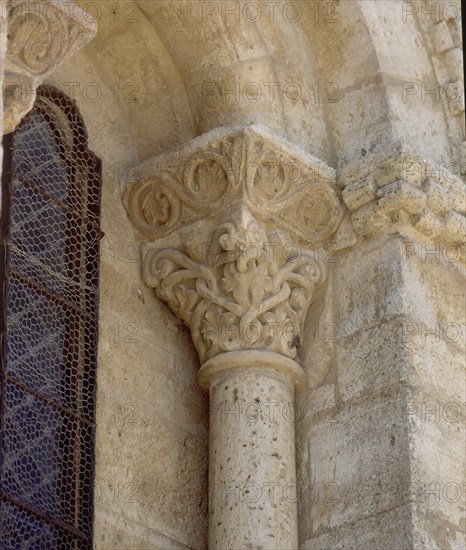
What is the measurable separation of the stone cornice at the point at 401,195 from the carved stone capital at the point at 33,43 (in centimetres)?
136

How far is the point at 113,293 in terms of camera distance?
6.12 m

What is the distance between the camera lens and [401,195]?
607 centimetres

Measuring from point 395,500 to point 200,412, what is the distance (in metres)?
0.90

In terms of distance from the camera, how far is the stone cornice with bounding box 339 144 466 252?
20.0ft

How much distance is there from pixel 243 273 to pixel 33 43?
4.60 feet

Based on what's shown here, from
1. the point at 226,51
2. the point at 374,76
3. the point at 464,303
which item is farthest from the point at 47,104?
the point at 464,303

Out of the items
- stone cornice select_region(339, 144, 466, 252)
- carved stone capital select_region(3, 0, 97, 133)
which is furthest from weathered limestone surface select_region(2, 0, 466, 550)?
carved stone capital select_region(3, 0, 97, 133)

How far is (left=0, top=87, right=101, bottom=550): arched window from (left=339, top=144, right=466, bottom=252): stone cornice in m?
0.91

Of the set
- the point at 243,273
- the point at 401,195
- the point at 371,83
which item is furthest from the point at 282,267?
the point at 371,83

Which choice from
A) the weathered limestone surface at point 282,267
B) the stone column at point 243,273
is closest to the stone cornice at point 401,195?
the weathered limestone surface at point 282,267

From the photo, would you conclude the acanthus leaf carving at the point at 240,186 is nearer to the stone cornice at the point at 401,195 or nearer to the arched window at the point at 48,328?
the stone cornice at the point at 401,195

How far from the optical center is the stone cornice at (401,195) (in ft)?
20.0

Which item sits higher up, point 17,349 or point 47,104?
point 47,104

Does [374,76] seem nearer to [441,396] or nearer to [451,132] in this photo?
[451,132]
